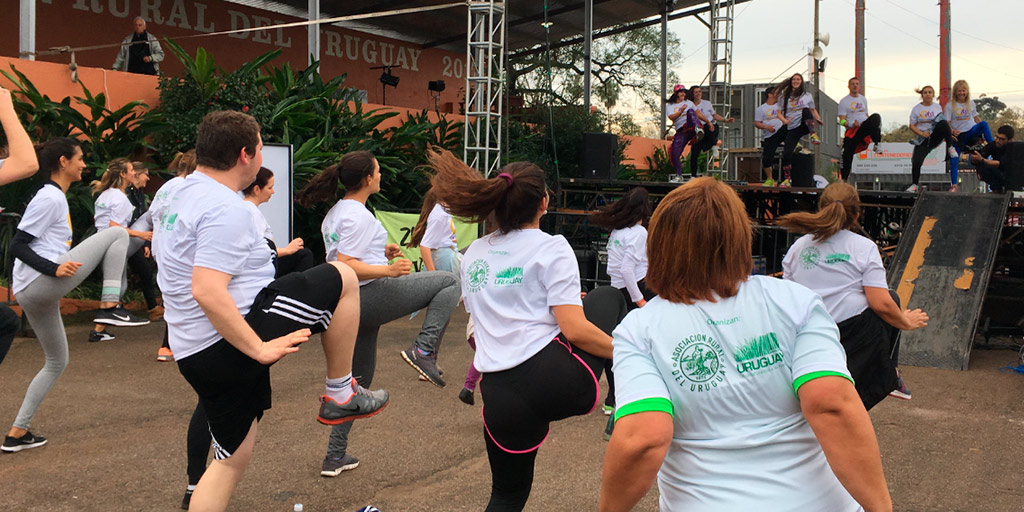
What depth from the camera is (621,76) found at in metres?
32.8

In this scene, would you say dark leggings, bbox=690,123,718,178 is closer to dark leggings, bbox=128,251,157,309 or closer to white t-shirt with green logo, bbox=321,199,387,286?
dark leggings, bbox=128,251,157,309

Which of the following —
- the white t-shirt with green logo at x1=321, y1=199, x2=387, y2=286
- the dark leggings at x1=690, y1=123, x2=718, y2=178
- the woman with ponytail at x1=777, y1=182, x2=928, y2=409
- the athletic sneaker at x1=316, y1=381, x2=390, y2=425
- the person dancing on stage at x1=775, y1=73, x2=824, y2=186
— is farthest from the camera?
the dark leggings at x1=690, y1=123, x2=718, y2=178

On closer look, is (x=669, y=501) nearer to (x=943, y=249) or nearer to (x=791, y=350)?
A: (x=791, y=350)

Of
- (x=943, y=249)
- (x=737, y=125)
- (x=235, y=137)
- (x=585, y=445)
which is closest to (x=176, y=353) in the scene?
(x=235, y=137)

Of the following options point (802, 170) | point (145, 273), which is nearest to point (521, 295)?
point (145, 273)

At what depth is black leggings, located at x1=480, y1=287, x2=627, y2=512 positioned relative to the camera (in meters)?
3.09

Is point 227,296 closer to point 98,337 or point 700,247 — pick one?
point 700,247

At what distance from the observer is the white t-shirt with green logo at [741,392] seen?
182cm

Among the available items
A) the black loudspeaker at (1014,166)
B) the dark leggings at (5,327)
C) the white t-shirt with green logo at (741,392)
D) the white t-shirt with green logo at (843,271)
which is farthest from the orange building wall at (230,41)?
the white t-shirt with green logo at (741,392)

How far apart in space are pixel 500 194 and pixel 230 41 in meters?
19.4

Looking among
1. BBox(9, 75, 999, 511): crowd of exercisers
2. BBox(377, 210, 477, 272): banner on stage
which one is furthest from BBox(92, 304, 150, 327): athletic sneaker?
BBox(377, 210, 477, 272): banner on stage

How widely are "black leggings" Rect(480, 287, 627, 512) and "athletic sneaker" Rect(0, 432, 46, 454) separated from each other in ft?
11.1

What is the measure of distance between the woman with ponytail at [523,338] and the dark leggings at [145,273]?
7.57 metres

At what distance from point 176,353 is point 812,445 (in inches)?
85.9
